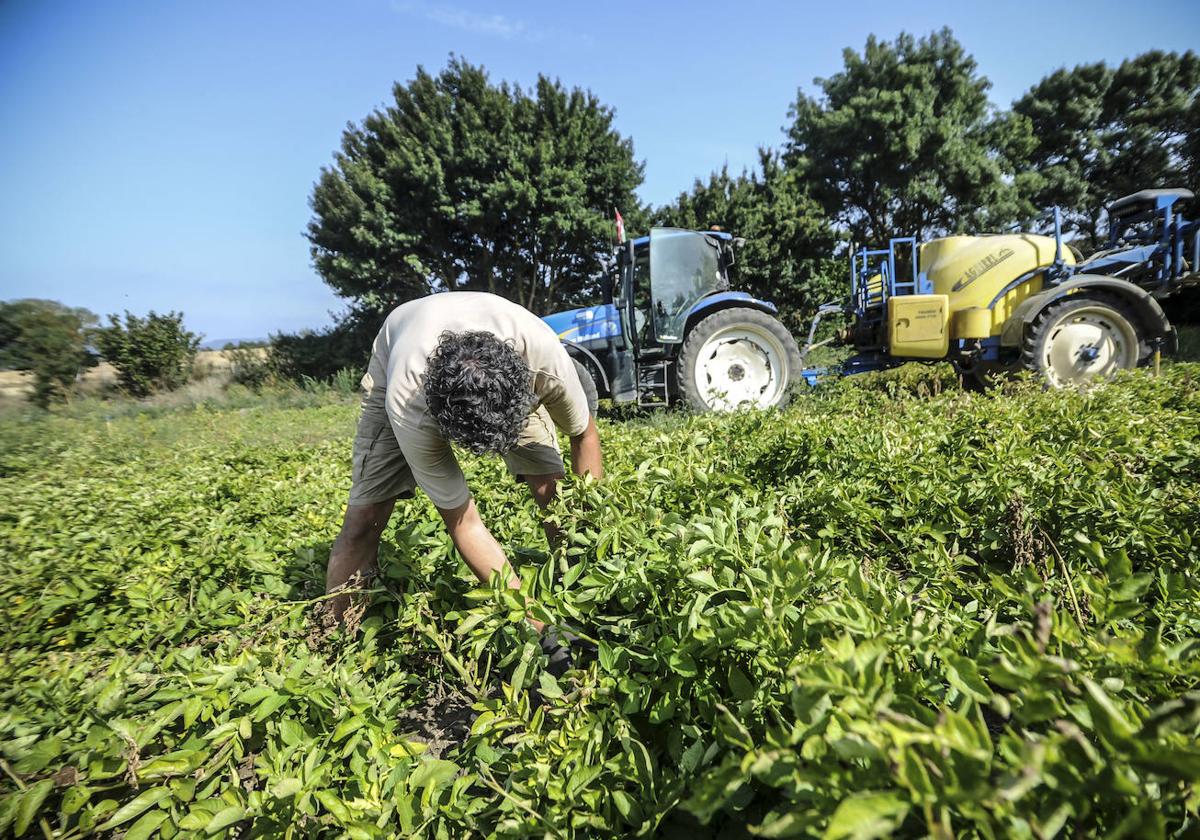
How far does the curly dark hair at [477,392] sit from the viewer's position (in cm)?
174

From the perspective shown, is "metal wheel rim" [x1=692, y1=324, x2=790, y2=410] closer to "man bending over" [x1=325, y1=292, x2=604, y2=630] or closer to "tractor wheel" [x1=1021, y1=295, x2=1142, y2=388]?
"tractor wheel" [x1=1021, y1=295, x2=1142, y2=388]

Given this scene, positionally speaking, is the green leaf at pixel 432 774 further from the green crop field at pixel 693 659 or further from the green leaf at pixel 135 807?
the green leaf at pixel 135 807

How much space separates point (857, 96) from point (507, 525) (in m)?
22.0

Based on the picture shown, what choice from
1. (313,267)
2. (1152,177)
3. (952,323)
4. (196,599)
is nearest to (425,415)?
(196,599)

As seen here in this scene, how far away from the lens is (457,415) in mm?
1748

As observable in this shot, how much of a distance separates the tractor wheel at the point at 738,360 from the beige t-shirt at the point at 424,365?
4590 millimetres

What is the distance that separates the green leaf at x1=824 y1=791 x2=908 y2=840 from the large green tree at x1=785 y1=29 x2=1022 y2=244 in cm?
2118

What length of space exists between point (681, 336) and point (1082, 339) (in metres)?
4.51

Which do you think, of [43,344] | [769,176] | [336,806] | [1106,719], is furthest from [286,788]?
[769,176]

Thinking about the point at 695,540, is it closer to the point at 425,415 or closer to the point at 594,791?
the point at 594,791

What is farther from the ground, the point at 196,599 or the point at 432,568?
the point at 432,568

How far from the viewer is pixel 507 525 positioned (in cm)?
292

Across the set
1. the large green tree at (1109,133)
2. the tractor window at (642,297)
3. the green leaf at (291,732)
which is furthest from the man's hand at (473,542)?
the large green tree at (1109,133)

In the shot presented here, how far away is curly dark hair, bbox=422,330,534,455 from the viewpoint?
174 cm
